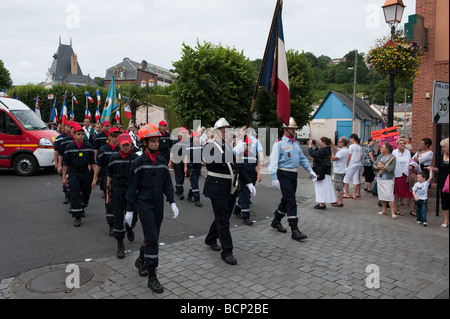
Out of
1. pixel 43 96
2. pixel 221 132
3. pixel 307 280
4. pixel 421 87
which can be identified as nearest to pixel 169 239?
pixel 221 132

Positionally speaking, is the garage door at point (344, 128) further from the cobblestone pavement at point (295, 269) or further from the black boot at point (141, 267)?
the black boot at point (141, 267)

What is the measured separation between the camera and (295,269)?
521 cm

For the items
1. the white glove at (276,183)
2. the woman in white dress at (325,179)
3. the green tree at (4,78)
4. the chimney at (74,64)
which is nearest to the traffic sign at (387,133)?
the woman in white dress at (325,179)

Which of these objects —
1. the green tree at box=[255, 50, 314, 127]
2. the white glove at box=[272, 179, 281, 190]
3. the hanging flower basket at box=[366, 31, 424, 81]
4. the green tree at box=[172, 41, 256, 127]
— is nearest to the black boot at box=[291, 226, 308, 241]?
the white glove at box=[272, 179, 281, 190]

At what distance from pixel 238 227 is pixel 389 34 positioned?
22.9 feet

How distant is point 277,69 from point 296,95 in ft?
75.6

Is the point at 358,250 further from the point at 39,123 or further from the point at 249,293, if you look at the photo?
the point at 39,123

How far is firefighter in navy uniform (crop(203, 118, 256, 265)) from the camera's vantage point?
18.2ft

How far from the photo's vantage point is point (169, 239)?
6.62 metres

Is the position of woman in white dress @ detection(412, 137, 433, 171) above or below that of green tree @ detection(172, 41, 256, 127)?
below

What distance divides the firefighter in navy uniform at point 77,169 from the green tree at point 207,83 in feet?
54.8

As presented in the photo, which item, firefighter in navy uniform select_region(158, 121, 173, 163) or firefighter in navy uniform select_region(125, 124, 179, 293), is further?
firefighter in navy uniform select_region(158, 121, 173, 163)

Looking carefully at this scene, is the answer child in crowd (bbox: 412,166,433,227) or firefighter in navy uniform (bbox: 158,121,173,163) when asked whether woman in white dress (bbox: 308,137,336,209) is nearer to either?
child in crowd (bbox: 412,166,433,227)

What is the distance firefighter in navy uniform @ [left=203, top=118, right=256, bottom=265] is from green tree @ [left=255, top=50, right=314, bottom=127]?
878 inches
